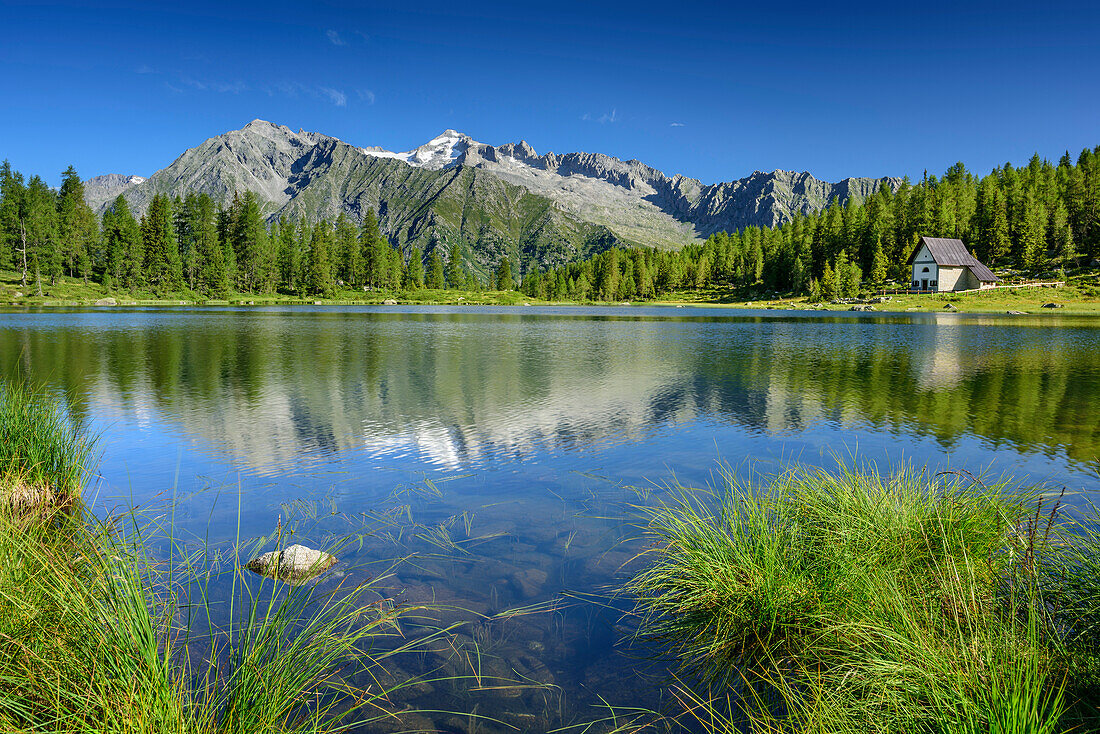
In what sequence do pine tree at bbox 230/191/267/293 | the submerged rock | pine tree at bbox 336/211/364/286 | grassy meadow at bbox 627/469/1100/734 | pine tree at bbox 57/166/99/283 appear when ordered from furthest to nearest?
pine tree at bbox 336/211/364/286, pine tree at bbox 230/191/267/293, pine tree at bbox 57/166/99/283, the submerged rock, grassy meadow at bbox 627/469/1100/734

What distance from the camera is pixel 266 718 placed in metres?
4.23

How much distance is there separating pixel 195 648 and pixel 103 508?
6334 mm

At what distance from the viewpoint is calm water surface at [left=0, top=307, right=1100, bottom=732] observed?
7562 mm

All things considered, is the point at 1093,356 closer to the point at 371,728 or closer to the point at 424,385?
the point at 424,385

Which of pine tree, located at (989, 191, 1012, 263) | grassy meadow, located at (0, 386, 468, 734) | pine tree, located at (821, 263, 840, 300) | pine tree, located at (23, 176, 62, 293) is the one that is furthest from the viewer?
pine tree, located at (821, 263, 840, 300)

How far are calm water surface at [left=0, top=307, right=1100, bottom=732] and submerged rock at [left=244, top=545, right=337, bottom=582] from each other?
0.36 metres

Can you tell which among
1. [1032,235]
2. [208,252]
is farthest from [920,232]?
[208,252]

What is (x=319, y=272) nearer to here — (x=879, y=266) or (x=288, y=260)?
(x=288, y=260)

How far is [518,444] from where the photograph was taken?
1620 cm

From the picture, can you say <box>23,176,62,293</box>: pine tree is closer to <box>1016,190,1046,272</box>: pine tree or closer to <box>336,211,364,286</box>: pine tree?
<box>336,211,364,286</box>: pine tree

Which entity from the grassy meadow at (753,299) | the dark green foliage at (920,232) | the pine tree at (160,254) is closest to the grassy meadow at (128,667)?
the grassy meadow at (753,299)

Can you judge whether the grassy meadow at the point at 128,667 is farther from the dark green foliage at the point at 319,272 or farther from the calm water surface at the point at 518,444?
the dark green foliage at the point at 319,272

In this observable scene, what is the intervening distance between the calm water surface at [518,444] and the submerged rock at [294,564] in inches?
14.3

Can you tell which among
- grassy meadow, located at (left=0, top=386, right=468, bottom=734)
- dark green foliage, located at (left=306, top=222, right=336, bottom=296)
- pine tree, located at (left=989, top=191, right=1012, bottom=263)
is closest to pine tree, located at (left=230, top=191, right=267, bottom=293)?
dark green foliage, located at (left=306, top=222, right=336, bottom=296)
